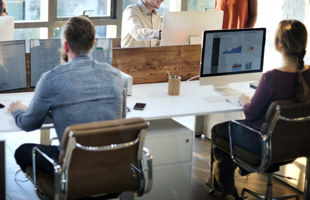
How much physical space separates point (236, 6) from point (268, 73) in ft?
7.33

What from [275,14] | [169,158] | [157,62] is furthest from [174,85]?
[275,14]

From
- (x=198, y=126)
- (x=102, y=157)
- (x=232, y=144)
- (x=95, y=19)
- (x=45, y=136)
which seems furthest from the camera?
(x=95, y=19)

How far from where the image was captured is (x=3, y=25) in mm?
3420

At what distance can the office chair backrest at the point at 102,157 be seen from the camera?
7.80ft

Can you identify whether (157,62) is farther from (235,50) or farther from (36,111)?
(36,111)

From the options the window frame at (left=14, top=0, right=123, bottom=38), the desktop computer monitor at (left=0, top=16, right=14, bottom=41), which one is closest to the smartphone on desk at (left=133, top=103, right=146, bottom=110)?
the desktop computer monitor at (left=0, top=16, right=14, bottom=41)

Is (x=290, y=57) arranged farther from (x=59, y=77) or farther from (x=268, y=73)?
(x=59, y=77)

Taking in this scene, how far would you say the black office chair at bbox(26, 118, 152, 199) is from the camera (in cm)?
239

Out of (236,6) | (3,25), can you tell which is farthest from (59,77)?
(236,6)

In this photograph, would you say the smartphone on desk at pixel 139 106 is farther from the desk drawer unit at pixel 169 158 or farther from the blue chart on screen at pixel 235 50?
the blue chart on screen at pixel 235 50

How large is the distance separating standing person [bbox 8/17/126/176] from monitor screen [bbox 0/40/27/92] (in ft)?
2.02

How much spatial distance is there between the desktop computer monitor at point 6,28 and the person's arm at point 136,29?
47.0 inches

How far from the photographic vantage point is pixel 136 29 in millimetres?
4445

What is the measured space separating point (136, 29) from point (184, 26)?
1.82ft
